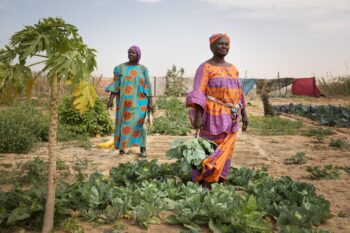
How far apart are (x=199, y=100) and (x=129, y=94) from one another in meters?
2.77

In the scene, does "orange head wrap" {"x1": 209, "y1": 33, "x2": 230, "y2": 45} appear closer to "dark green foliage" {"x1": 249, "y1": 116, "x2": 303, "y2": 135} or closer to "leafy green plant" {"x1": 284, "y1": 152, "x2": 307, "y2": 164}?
"leafy green plant" {"x1": 284, "y1": 152, "x2": 307, "y2": 164}

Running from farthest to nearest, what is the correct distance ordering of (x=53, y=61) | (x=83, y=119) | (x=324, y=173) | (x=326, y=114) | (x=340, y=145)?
(x=326, y=114) → (x=83, y=119) → (x=340, y=145) → (x=324, y=173) → (x=53, y=61)

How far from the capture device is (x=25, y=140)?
6.91m

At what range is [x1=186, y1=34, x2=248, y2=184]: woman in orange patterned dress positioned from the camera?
419 cm

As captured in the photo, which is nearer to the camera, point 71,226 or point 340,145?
point 71,226

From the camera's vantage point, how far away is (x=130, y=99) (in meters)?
6.68

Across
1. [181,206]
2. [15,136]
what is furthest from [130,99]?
[181,206]

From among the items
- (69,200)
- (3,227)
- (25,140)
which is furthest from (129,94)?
(3,227)

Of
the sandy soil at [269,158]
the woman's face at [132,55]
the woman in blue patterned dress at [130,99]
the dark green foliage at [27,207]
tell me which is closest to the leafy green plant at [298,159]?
the sandy soil at [269,158]

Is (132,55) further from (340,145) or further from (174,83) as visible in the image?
(174,83)

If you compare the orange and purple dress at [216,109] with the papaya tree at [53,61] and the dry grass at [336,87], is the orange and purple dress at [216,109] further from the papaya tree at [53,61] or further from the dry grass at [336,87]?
the dry grass at [336,87]

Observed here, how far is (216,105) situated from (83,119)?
5.62 meters

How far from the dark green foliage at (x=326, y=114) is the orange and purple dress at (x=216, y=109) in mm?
8389

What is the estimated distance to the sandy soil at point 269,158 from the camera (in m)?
3.68
